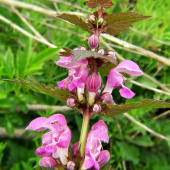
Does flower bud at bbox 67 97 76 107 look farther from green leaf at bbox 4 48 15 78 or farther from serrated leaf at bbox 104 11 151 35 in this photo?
green leaf at bbox 4 48 15 78

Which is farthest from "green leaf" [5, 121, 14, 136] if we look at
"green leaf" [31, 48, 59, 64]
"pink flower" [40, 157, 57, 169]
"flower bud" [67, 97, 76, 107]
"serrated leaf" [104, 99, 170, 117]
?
"serrated leaf" [104, 99, 170, 117]

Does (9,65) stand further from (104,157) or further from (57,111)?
(104,157)

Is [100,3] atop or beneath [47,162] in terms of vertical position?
atop

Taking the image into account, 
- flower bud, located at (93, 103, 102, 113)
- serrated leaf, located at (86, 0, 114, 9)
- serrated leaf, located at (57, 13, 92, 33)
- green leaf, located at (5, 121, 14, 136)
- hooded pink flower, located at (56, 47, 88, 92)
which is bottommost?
green leaf, located at (5, 121, 14, 136)

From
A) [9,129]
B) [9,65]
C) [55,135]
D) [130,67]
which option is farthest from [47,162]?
[9,65]

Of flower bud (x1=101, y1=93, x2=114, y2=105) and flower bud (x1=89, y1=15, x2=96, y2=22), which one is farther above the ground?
flower bud (x1=89, y1=15, x2=96, y2=22)
